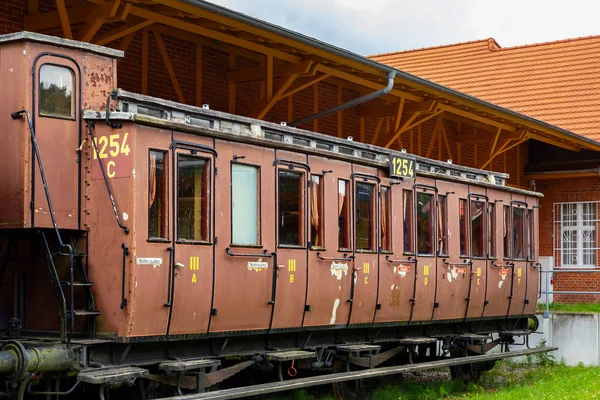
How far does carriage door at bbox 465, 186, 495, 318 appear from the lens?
649 inches

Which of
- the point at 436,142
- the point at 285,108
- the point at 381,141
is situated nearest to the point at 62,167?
the point at 285,108

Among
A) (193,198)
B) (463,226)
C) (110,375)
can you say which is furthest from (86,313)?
(463,226)

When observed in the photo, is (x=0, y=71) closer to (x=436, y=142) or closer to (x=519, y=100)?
(x=436, y=142)

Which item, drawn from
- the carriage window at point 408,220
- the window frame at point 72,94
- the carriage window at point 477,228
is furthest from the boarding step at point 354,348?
the window frame at point 72,94

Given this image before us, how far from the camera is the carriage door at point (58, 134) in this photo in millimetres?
9438

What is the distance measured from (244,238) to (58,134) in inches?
100

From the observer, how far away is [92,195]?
384 inches

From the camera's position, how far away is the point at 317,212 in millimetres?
12570

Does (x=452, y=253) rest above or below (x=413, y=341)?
above

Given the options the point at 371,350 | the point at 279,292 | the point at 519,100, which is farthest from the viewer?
the point at 519,100

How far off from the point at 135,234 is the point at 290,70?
20.3 ft

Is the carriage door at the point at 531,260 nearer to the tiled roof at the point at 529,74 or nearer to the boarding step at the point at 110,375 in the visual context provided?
the tiled roof at the point at 529,74

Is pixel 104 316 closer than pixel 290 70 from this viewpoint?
Yes

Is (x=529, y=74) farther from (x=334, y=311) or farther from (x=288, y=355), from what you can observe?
(x=288, y=355)
